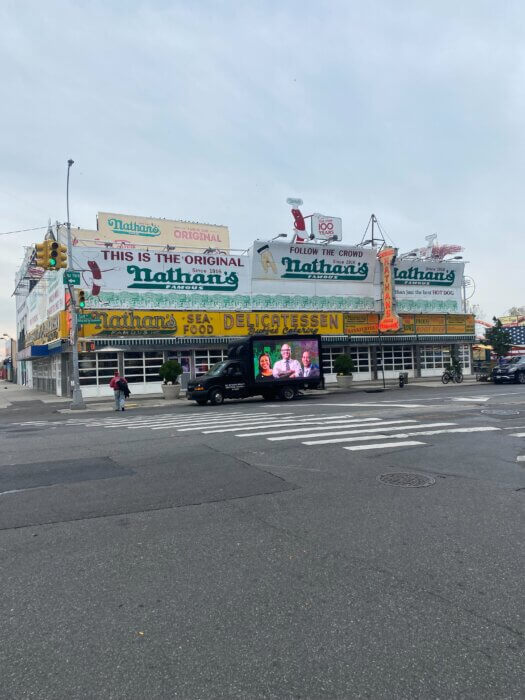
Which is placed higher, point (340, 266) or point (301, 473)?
point (340, 266)

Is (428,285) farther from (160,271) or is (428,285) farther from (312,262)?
(160,271)

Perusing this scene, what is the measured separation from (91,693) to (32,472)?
248 inches

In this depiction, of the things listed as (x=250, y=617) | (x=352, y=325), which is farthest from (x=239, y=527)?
(x=352, y=325)

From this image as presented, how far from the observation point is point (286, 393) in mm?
24062

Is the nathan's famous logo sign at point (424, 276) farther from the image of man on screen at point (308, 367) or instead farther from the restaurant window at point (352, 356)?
the image of man on screen at point (308, 367)

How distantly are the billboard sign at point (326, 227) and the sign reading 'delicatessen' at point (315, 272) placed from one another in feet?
5.44

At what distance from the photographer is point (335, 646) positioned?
3158mm

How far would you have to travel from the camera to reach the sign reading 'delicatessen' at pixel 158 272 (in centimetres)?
2928

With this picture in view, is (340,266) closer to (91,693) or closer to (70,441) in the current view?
(70,441)

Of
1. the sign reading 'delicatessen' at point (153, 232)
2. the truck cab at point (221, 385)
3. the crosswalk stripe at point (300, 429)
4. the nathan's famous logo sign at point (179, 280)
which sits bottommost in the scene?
the crosswalk stripe at point (300, 429)

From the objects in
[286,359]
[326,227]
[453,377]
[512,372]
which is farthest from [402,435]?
[326,227]

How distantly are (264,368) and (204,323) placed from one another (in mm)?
9030

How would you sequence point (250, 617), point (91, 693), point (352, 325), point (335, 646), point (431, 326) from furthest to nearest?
point (431, 326)
point (352, 325)
point (250, 617)
point (335, 646)
point (91, 693)

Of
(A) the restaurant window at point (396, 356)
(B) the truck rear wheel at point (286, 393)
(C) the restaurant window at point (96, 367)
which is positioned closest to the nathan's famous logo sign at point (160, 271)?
(C) the restaurant window at point (96, 367)
